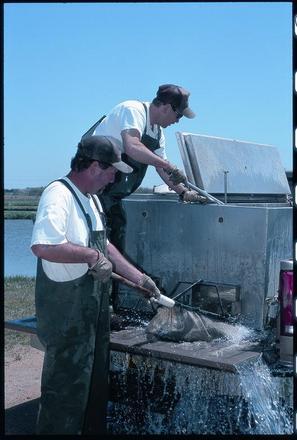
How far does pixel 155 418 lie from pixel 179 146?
191 cm

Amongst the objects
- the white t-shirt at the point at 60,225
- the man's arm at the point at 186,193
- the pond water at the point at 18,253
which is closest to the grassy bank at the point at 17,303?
the pond water at the point at 18,253

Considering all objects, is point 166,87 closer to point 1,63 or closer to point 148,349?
point 1,63

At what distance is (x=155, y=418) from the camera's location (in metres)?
3.41

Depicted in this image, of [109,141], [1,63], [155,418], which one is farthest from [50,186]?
[155,418]

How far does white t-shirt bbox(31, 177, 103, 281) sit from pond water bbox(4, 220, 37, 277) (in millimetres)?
10161

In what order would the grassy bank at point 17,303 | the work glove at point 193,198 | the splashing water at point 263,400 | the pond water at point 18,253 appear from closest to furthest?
1. the splashing water at point 263,400
2. the work glove at point 193,198
3. the grassy bank at point 17,303
4. the pond water at point 18,253

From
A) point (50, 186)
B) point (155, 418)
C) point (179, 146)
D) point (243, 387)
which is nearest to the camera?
point (243, 387)

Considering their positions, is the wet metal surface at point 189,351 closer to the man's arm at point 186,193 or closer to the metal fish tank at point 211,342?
the metal fish tank at point 211,342

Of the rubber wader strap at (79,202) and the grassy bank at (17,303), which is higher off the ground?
the rubber wader strap at (79,202)

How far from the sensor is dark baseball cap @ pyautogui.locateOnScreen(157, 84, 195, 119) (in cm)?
407

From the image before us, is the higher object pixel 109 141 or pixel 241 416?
pixel 109 141

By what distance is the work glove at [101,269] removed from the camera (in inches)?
116

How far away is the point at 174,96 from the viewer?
407 cm

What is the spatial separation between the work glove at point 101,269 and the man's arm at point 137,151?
1145mm
